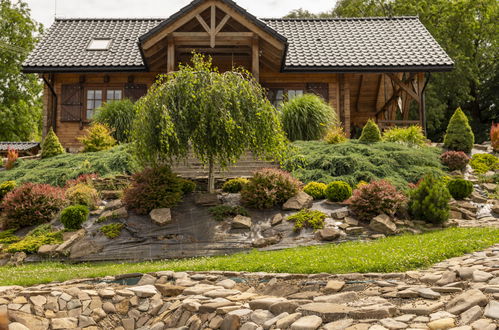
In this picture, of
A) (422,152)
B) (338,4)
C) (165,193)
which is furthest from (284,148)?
A: (338,4)

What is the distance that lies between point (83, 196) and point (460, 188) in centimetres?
951

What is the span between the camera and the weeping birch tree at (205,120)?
455 inches

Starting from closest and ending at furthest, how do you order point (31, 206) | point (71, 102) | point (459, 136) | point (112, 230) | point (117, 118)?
point (112, 230)
point (31, 206)
point (459, 136)
point (117, 118)
point (71, 102)

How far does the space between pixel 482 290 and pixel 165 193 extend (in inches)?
304

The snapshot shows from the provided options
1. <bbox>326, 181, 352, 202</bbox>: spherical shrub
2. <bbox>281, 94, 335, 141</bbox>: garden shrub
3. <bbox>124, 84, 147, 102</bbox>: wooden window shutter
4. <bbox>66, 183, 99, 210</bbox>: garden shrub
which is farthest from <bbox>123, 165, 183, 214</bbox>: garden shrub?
<bbox>124, 84, 147, 102</bbox>: wooden window shutter

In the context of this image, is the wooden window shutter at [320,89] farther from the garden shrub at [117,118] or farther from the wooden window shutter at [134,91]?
the garden shrub at [117,118]

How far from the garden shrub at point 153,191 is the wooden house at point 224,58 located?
6.79m

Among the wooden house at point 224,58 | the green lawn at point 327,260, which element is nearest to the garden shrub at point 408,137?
the wooden house at point 224,58

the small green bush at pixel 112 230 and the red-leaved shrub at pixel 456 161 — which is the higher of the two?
the red-leaved shrub at pixel 456 161

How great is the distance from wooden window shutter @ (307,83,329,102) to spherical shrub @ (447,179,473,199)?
9050 mm

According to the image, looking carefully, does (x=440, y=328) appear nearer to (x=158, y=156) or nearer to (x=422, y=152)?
(x=158, y=156)

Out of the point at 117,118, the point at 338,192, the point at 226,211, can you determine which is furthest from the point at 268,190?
the point at 117,118

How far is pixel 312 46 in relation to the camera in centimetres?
2184

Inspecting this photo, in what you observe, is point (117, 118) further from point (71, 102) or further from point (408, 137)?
point (408, 137)
